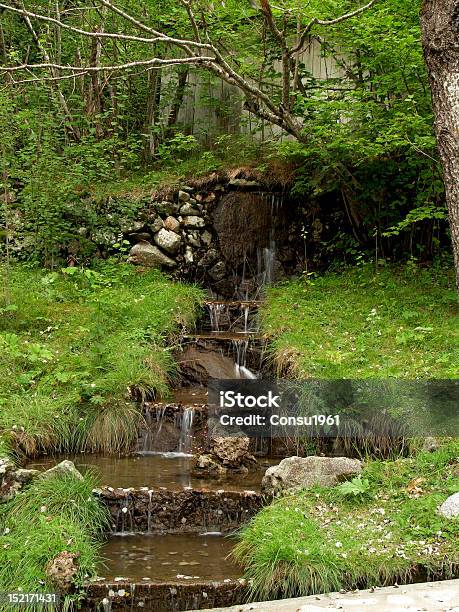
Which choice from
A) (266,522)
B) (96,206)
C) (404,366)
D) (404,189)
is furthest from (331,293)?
(266,522)

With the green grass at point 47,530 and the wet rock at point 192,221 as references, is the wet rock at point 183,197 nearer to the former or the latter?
the wet rock at point 192,221

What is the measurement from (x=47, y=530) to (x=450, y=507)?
2.71 metres

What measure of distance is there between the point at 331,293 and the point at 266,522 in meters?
5.29

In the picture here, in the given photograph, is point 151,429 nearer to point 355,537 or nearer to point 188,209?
point 355,537

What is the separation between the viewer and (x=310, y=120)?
955 cm

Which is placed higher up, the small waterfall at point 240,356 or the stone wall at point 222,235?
the stone wall at point 222,235

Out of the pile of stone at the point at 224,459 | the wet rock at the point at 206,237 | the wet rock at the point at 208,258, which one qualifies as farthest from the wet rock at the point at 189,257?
the pile of stone at the point at 224,459

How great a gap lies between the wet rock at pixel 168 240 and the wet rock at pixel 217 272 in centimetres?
65

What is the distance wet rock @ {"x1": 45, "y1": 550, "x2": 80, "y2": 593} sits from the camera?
418 cm

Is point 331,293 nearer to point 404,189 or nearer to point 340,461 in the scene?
point 404,189

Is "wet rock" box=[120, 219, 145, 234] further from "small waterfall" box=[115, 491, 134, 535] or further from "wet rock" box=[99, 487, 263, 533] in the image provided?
"small waterfall" box=[115, 491, 134, 535]

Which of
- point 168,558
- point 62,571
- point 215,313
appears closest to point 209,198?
point 215,313

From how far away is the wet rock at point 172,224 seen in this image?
10719 millimetres

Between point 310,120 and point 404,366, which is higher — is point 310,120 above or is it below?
above
